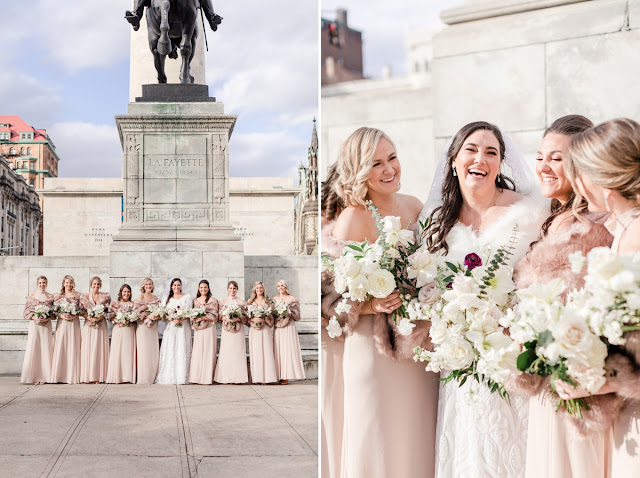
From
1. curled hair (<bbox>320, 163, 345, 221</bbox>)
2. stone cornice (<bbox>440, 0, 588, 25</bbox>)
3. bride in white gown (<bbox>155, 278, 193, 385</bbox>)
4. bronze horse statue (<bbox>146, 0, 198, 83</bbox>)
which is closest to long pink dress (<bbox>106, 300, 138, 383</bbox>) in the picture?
bride in white gown (<bbox>155, 278, 193, 385</bbox>)

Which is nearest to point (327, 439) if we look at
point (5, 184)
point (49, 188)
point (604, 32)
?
point (604, 32)

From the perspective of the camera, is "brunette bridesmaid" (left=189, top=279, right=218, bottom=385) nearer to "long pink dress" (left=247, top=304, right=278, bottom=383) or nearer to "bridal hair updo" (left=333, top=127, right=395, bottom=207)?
"long pink dress" (left=247, top=304, right=278, bottom=383)

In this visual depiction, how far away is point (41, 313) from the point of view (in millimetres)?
13039

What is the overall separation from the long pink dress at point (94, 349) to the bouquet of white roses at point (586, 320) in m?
10.2

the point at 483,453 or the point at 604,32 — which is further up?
the point at 604,32

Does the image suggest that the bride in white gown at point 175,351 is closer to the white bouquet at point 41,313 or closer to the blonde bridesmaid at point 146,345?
the blonde bridesmaid at point 146,345

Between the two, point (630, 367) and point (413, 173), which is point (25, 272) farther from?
point (630, 367)

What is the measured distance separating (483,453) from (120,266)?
35.9 feet

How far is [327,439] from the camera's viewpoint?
5516 millimetres

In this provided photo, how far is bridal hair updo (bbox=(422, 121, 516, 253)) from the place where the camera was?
5133mm

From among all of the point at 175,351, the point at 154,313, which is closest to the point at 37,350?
the point at 154,313

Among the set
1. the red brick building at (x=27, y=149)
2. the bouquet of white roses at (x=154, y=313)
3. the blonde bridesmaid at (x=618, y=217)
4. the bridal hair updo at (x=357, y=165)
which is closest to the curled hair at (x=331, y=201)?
the bridal hair updo at (x=357, y=165)

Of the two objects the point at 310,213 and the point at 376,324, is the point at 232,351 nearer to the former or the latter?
the point at 376,324

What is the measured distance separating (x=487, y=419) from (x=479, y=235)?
43.5 inches
